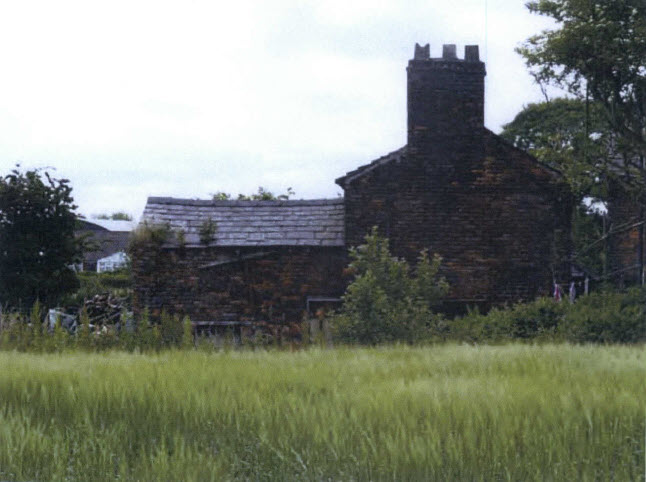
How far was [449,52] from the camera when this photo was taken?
8.71 metres

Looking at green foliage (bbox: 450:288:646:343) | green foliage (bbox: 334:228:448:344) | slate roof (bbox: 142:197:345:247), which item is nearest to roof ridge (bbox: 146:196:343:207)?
slate roof (bbox: 142:197:345:247)

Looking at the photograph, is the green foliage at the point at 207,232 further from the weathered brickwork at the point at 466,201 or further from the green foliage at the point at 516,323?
the green foliage at the point at 516,323

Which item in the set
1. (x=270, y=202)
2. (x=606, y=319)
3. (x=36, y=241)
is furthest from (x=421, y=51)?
(x=36, y=241)

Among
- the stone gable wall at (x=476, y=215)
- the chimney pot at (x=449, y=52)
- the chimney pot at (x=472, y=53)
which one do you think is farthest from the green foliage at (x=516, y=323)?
the chimney pot at (x=449, y=52)

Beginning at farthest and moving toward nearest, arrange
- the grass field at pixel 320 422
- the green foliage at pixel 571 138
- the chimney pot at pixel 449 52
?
the chimney pot at pixel 449 52
the green foliage at pixel 571 138
the grass field at pixel 320 422

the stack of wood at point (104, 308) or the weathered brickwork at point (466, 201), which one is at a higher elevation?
the weathered brickwork at point (466, 201)

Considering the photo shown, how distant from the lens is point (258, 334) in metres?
7.02

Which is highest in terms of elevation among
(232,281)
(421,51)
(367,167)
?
(421,51)

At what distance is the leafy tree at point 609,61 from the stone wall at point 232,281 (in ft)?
9.34

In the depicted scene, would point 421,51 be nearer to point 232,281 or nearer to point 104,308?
point 232,281

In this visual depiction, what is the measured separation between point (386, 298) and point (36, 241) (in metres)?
3.25

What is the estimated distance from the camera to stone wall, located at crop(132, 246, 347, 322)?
6930 millimetres

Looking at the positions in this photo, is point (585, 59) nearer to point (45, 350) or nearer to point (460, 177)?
point (460, 177)

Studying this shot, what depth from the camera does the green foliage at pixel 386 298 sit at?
7285mm
